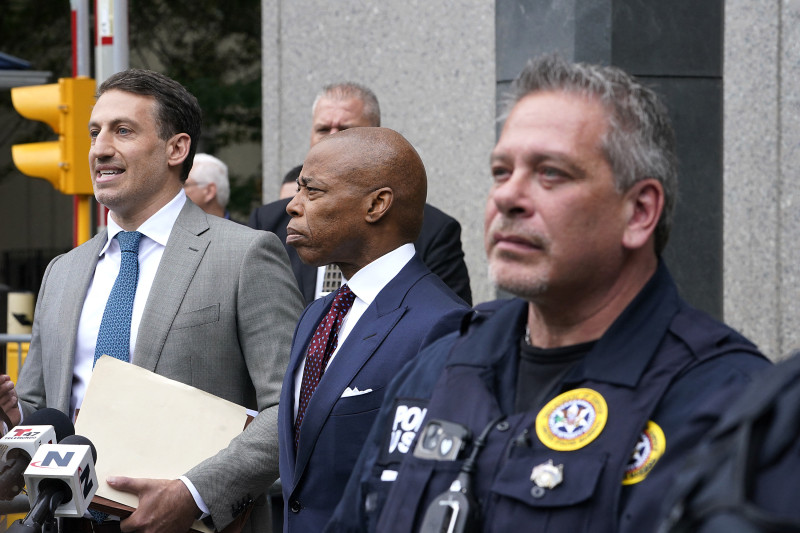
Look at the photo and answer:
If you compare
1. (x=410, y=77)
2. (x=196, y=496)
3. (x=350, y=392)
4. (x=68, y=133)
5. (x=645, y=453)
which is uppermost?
(x=410, y=77)

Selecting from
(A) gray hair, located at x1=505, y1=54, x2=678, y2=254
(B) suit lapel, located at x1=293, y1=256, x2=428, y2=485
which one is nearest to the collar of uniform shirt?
(B) suit lapel, located at x1=293, y1=256, x2=428, y2=485

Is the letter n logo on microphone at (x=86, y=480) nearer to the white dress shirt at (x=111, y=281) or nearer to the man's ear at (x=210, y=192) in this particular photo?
the white dress shirt at (x=111, y=281)

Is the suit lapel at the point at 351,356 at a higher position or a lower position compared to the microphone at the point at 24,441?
higher

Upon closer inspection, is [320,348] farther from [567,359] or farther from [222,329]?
[567,359]

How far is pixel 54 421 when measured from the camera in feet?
11.3

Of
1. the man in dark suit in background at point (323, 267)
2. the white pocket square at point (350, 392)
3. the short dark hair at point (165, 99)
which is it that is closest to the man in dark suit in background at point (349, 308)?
the white pocket square at point (350, 392)

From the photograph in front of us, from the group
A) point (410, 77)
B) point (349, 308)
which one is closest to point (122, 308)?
point (349, 308)

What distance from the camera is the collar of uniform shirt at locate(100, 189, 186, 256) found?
13.4 feet

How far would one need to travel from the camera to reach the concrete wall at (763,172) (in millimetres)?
6277

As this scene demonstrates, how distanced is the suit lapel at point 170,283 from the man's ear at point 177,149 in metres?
0.18

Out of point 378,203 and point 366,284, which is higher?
point 378,203

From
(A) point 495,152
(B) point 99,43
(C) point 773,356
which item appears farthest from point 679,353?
(B) point 99,43

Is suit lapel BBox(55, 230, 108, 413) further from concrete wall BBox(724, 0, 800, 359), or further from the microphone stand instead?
concrete wall BBox(724, 0, 800, 359)

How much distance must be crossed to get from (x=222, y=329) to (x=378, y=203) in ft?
2.24
